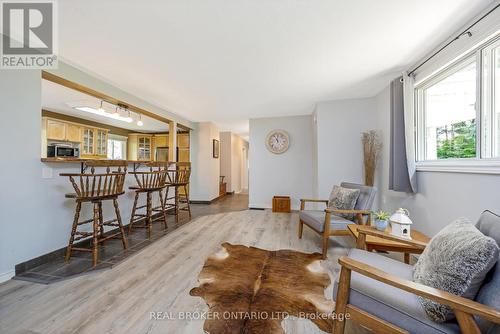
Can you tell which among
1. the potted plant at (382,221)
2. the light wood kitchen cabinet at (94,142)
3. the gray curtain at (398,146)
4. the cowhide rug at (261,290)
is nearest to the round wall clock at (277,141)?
the gray curtain at (398,146)

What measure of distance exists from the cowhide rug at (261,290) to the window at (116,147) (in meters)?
5.88

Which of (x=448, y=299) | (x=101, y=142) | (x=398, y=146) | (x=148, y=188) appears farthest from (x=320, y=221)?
(x=101, y=142)

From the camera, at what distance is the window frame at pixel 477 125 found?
157cm

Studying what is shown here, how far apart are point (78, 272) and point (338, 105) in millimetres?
4404

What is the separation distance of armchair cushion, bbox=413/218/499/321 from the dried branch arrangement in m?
2.34

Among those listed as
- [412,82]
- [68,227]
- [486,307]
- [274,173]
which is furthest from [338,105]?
[68,227]

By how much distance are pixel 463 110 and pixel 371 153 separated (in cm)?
146

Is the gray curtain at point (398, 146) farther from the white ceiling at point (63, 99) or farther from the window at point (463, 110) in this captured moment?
the white ceiling at point (63, 99)

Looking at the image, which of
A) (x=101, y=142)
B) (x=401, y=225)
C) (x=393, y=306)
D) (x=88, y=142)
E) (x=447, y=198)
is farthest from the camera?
(x=101, y=142)

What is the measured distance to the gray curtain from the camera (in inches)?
95.2

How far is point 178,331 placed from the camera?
131cm

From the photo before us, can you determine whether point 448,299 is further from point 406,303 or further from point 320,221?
point 320,221

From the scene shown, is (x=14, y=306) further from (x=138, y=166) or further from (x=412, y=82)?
A: (x=412, y=82)

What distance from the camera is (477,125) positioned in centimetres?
167
